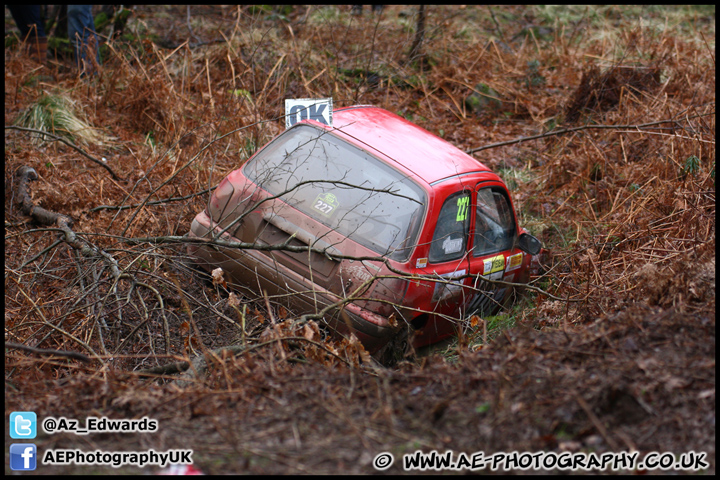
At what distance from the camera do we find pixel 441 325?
16.0ft

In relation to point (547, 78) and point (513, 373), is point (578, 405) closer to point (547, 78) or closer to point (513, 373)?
point (513, 373)

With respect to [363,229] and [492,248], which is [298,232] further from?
[492,248]

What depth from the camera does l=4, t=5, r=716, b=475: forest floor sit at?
2.78 meters

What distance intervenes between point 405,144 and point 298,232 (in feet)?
4.11

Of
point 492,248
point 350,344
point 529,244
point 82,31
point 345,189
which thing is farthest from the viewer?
point 82,31

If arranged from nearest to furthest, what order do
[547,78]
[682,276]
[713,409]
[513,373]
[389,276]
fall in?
[713,409] < [513,373] < [682,276] < [389,276] < [547,78]

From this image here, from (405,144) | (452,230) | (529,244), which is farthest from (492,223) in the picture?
(405,144)

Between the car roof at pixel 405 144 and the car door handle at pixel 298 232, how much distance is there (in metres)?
0.90

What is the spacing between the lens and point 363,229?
4.46 m

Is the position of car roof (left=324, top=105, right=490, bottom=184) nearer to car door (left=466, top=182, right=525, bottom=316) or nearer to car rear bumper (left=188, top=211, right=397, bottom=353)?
car door (left=466, top=182, right=525, bottom=316)

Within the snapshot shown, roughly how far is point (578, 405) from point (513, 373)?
37 cm

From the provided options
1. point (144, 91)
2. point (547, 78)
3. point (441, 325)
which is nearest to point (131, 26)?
point (144, 91)

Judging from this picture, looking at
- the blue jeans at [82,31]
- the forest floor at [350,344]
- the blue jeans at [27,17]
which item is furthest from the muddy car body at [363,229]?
the blue jeans at [27,17]

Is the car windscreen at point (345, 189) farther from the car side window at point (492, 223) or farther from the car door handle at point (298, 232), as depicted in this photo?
the car side window at point (492, 223)
